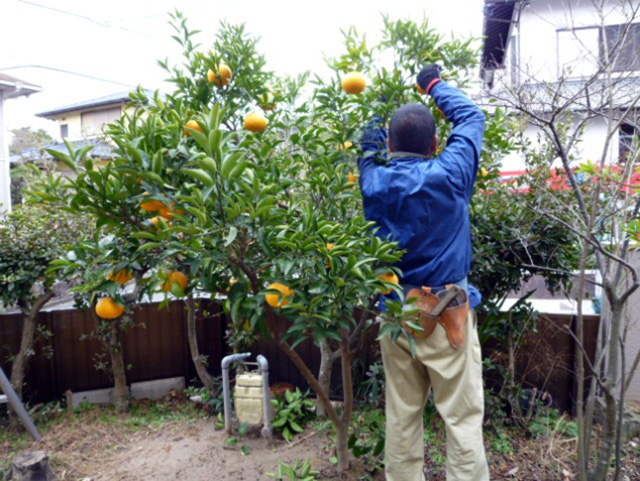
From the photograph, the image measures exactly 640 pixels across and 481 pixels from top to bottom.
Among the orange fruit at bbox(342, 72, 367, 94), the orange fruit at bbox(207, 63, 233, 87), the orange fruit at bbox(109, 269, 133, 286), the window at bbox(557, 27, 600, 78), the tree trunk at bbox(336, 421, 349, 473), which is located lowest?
the tree trunk at bbox(336, 421, 349, 473)

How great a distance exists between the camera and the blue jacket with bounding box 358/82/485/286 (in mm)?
2014

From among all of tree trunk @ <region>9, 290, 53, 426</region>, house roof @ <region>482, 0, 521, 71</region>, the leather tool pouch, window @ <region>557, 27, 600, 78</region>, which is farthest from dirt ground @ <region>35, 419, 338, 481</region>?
house roof @ <region>482, 0, 521, 71</region>

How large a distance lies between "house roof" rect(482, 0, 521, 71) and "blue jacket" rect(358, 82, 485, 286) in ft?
17.3

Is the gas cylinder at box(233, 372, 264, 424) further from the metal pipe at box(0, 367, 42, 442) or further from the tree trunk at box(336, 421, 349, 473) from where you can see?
the metal pipe at box(0, 367, 42, 442)

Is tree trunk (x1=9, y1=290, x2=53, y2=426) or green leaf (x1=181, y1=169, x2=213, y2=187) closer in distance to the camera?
green leaf (x1=181, y1=169, x2=213, y2=187)

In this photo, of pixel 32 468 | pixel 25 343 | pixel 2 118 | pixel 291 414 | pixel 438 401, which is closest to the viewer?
pixel 438 401

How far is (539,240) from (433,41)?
56.4 inches

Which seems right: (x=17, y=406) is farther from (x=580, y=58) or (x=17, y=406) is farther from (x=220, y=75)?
(x=580, y=58)

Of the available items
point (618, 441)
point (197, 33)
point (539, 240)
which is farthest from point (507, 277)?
point (197, 33)

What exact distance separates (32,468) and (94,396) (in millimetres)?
1575

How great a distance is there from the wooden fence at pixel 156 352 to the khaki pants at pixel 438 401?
161 cm

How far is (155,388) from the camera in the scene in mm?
4570

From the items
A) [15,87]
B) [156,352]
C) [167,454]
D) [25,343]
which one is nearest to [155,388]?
[156,352]

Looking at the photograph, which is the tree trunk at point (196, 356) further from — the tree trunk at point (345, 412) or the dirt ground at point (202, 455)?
the tree trunk at point (345, 412)
